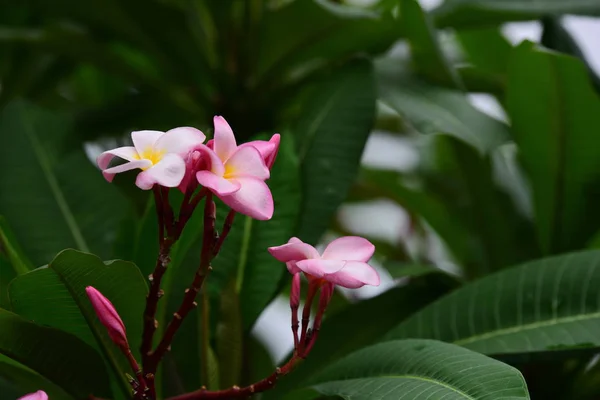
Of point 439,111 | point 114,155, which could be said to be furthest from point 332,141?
point 114,155

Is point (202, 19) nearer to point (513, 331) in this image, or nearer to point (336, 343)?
point (336, 343)

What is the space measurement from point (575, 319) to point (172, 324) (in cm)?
34

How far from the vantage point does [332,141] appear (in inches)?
29.5

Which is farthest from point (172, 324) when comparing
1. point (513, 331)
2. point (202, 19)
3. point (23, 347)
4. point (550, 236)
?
point (202, 19)

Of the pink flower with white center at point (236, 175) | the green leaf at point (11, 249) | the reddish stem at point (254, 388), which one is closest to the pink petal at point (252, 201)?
the pink flower with white center at point (236, 175)

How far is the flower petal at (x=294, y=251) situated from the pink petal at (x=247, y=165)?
0.04 m

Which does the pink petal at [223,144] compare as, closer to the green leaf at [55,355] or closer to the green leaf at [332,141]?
the green leaf at [55,355]

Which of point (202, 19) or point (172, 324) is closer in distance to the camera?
point (172, 324)

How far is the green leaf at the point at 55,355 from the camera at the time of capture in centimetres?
49

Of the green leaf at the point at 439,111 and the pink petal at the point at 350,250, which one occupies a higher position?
the pink petal at the point at 350,250

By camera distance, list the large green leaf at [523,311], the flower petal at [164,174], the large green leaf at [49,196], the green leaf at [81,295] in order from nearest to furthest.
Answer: the flower petal at [164,174] → the green leaf at [81,295] → the large green leaf at [523,311] → the large green leaf at [49,196]

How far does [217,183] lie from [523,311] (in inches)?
13.5

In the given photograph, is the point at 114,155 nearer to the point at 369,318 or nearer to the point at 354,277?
the point at 354,277

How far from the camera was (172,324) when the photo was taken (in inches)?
17.9
